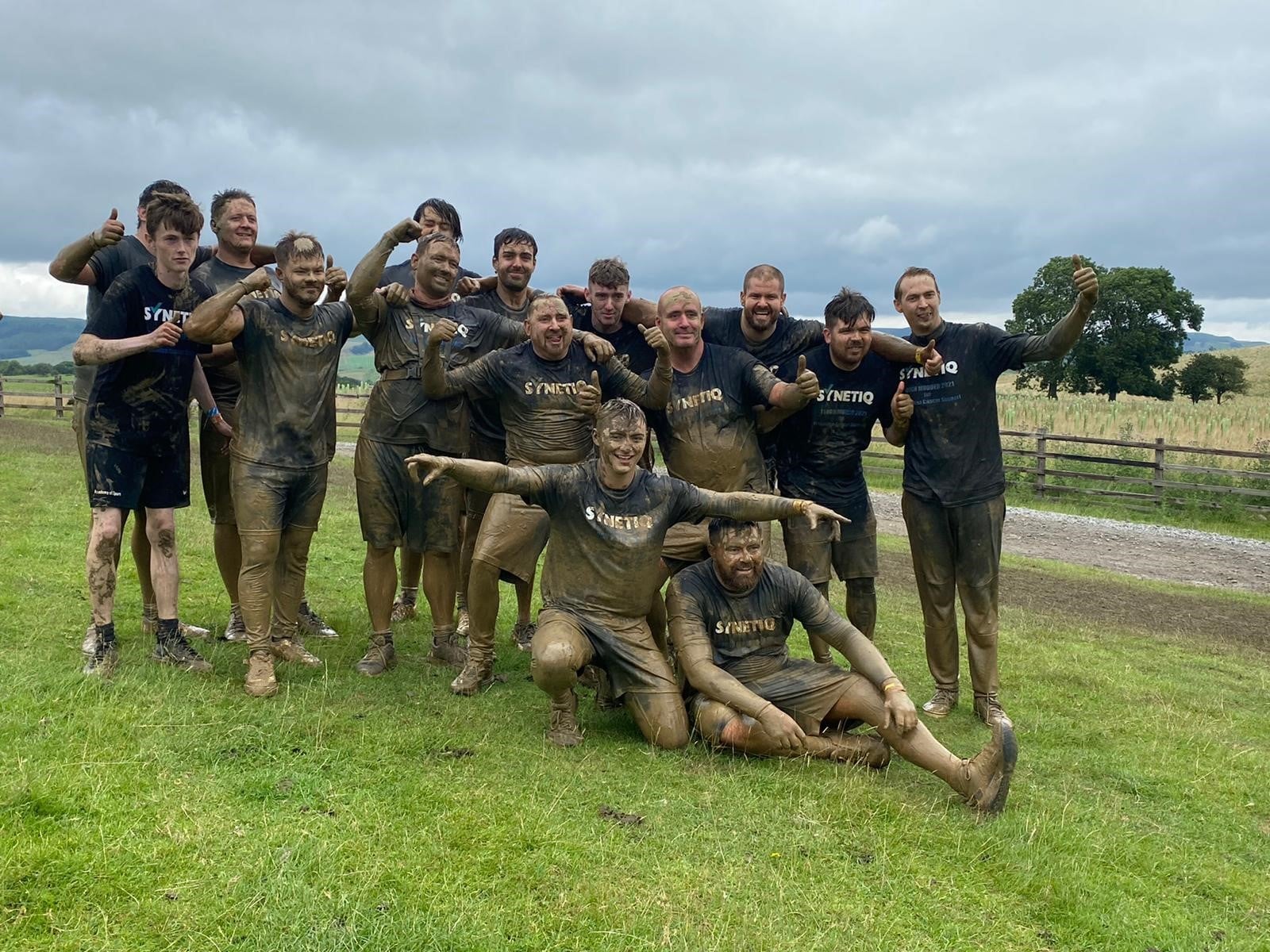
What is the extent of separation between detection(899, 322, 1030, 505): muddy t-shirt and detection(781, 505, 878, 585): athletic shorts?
1.76 ft

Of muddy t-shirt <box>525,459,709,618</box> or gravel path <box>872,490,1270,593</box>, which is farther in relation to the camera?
gravel path <box>872,490,1270,593</box>

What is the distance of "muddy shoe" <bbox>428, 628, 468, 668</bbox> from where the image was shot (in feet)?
23.1

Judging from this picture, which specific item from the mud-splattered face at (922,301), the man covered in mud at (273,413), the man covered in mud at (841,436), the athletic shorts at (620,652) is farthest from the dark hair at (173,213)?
the mud-splattered face at (922,301)

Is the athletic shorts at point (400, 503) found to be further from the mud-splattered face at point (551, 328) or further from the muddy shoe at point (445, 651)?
the mud-splattered face at point (551, 328)

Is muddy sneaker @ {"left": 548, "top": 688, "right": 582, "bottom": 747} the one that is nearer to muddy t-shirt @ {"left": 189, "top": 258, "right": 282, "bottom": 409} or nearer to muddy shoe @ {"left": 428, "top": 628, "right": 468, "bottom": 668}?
muddy shoe @ {"left": 428, "top": 628, "right": 468, "bottom": 668}

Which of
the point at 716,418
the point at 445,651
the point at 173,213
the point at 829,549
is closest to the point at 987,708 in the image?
the point at 829,549

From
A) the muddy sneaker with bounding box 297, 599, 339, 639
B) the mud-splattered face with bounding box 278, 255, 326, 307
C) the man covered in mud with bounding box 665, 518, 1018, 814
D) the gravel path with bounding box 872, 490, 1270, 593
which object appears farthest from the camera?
the gravel path with bounding box 872, 490, 1270, 593

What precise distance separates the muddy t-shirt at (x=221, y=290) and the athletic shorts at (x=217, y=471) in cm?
13

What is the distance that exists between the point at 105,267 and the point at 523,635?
4.06 metres

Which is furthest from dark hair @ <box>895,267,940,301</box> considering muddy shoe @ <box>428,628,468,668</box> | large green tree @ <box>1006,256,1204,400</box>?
large green tree @ <box>1006,256,1204,400</box>

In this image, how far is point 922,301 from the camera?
6773 mm

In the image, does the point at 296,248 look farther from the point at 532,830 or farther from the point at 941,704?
the point at 941,704

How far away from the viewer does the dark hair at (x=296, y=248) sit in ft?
20.2

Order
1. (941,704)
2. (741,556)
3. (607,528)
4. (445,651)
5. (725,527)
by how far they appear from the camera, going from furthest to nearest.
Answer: (445,651) → (941,704) → (607,528) → (725,527) → (741,556)
